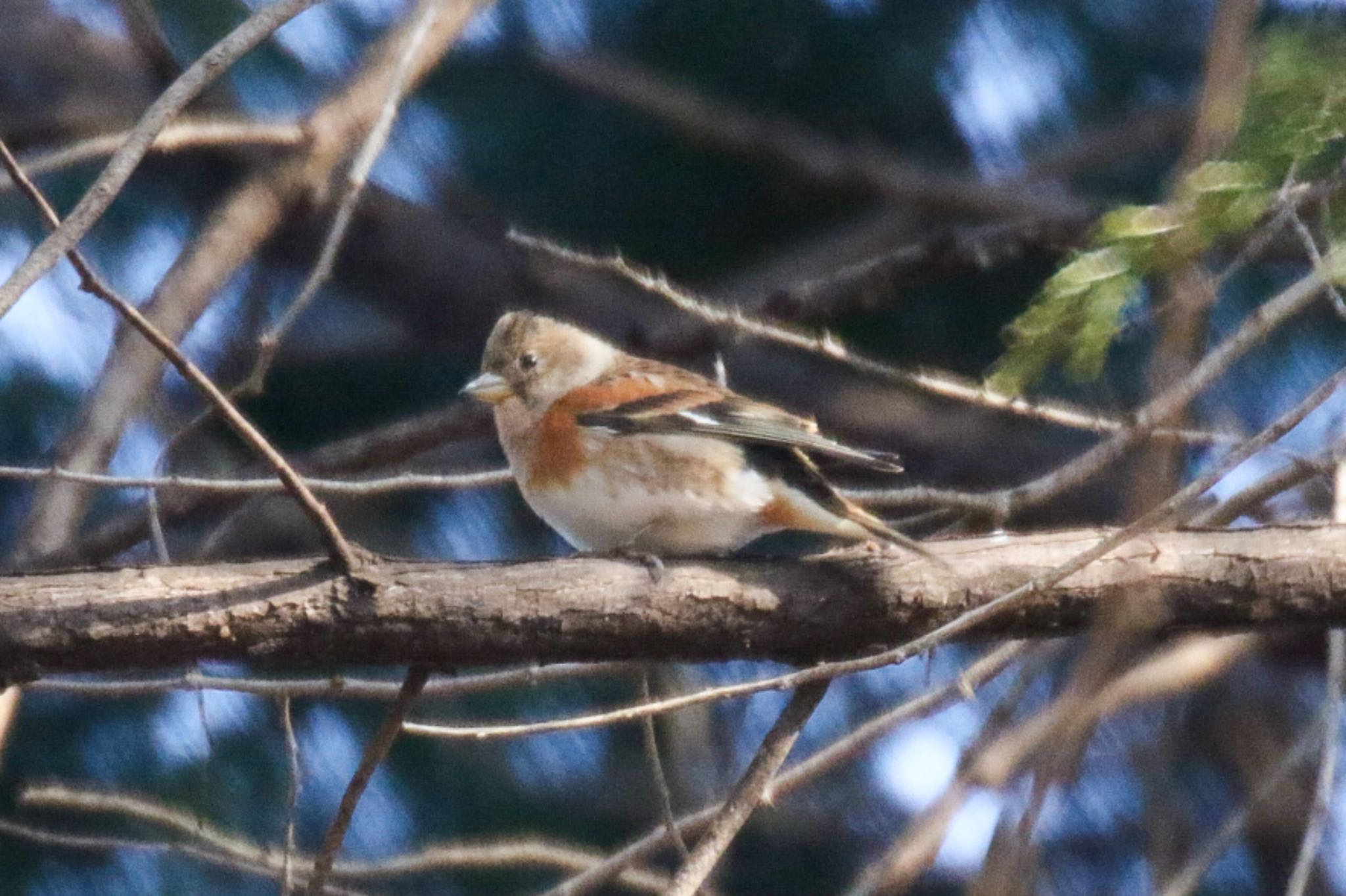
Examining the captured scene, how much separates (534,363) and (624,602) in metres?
1.37

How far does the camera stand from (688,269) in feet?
16.9

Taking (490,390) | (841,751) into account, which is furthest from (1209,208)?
(490,390)

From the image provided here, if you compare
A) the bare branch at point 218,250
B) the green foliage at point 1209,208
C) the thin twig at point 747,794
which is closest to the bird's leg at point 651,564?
the thin twig at point 747,794

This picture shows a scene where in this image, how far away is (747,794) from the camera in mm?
2793

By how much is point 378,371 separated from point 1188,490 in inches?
138

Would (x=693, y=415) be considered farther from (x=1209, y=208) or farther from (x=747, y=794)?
(x=1209, y=208)

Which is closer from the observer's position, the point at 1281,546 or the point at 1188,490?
the point at 1188,490

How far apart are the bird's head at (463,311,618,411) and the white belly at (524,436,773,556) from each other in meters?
0.31

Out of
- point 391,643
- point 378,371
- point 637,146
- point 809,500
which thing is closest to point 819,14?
point 637,146

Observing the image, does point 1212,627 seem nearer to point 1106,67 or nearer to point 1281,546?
point 1281,546

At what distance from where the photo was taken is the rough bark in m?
2.71

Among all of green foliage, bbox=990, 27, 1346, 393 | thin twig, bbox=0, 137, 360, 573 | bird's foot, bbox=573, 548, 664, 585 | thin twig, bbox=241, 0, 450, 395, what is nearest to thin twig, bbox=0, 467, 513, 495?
thin twig, bbox=0, 137, 360, 573

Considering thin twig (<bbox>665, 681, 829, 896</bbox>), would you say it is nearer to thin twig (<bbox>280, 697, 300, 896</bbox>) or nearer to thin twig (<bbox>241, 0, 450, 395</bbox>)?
thin twig (<bbox>280, 697, 300, 896</bbox>)

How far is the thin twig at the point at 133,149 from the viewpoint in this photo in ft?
7.40
